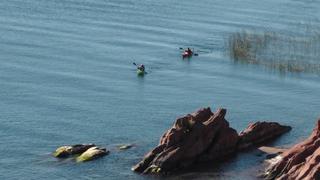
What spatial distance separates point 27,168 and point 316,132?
39.0m

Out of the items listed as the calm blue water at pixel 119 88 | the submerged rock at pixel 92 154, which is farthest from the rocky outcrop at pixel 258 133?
the submerged rock at pixel 92 154

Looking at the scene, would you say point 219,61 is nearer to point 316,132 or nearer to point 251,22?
point 251,22

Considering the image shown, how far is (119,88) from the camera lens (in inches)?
5359

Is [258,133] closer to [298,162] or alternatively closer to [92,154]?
[298,162]

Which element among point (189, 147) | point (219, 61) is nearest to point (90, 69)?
point (219, 61)

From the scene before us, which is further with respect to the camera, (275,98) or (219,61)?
(219,61)

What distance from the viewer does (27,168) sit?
309ft

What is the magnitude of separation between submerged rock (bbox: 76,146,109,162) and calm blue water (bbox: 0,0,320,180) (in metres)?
1.34

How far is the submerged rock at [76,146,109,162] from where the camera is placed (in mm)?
96438

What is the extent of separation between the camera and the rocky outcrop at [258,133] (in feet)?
332

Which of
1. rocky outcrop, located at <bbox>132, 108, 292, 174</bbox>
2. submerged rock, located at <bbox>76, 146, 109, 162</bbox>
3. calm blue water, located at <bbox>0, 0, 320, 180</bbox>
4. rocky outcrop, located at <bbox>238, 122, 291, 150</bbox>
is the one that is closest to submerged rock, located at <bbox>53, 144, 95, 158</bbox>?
submerged rock, located at <bbox>76, 146, 109, 162</bbox>

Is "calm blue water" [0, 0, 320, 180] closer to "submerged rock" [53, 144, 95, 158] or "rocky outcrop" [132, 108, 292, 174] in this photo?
"submerged rock" [53, 144, 95, 158]

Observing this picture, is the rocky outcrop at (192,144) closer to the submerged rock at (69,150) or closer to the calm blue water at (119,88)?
the calm blue water at (119,88)

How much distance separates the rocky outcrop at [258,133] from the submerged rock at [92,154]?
1970cm
